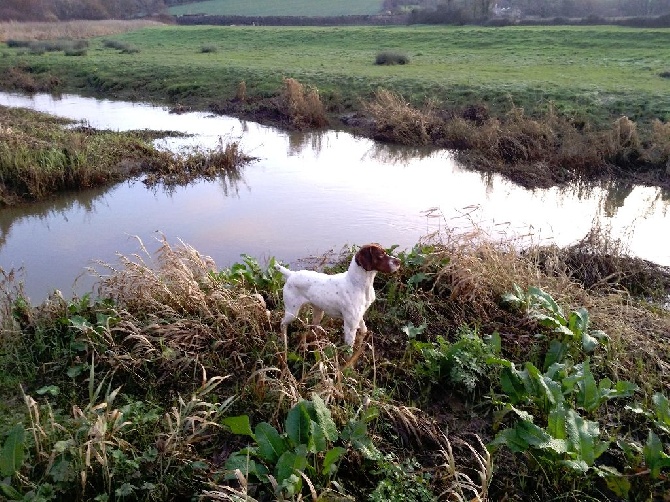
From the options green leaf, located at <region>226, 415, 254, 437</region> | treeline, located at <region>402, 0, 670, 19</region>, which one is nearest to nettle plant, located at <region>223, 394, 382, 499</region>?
green leaf, located at <region>226, 415, 254, 437</region>

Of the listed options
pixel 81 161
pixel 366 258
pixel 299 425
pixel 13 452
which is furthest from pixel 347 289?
pixel 81 161

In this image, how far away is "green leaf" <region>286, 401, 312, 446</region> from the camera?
10.7ft

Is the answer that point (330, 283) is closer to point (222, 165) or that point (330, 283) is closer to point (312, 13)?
point (222, 165)

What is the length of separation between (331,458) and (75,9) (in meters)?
65.9

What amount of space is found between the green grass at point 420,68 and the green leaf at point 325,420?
12830 mm

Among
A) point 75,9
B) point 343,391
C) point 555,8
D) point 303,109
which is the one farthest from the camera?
point 75,9

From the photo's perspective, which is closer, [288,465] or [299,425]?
[288,465]

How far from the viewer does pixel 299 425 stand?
327 cm

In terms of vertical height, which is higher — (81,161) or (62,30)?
(62,30)

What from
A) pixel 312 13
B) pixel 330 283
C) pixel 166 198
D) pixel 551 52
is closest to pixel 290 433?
pixel 330 283

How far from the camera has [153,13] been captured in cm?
6238

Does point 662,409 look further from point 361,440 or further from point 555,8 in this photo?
point 555,8

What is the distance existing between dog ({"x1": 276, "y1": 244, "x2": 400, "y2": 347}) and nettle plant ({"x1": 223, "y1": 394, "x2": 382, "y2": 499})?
90 cm

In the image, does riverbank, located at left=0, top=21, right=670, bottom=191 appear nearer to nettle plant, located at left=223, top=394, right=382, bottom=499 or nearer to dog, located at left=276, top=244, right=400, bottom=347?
dog, located at left=276, top=244, right=400, bottom=347
